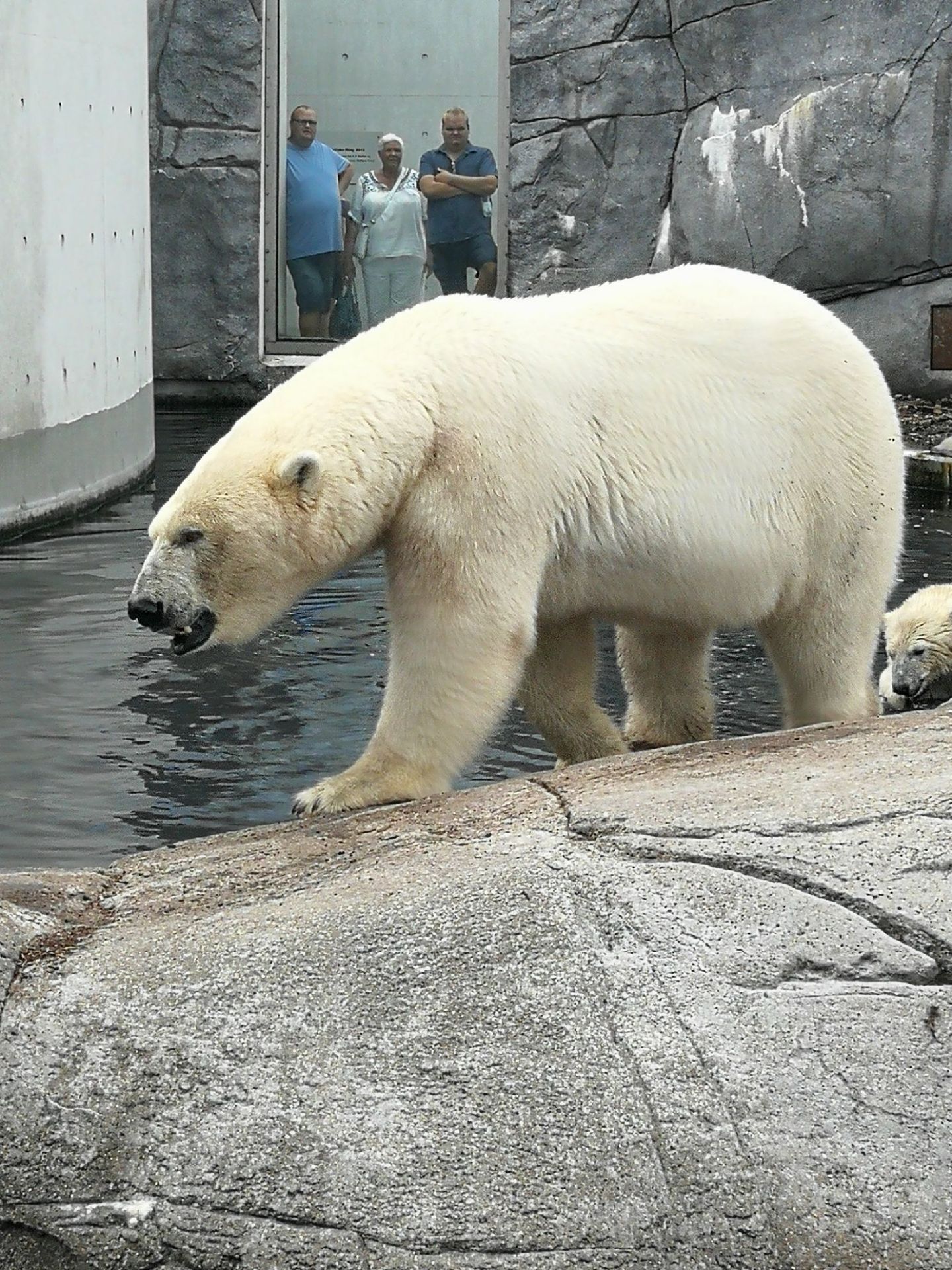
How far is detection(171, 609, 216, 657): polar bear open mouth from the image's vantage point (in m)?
3.02

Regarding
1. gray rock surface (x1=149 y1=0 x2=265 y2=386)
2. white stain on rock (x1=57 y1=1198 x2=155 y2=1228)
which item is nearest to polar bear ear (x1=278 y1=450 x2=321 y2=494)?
white stain on rock (x1=57 y1=1198 x2=155 y2=1228)

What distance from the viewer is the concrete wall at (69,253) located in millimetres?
7203

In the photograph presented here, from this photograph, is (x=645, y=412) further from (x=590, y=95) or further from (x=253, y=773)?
(x=590, y=95)

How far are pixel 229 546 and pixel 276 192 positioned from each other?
11.1 m

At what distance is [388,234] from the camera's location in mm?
13461

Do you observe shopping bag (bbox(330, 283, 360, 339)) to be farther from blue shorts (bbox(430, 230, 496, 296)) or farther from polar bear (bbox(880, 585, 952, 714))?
polar bear (bbox(880, 585, 952, 714))

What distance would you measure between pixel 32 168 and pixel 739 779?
5.70 m

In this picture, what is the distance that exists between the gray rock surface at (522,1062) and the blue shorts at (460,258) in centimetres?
1151

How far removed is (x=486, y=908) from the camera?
7.61 feet

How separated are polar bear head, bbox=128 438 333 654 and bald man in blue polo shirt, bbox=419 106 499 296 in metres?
10.6

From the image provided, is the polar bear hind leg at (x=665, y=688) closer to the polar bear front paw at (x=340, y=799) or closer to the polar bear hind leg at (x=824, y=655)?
the polar bear hind leg at (x=824, y=655)

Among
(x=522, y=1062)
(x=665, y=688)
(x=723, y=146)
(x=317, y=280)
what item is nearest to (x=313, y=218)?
(x=317, y=280)

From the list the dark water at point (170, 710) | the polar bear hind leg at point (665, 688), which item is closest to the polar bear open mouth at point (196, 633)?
the dark water at point (170, 710)

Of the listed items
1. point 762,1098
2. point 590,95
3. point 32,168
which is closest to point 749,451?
point 762,1098
